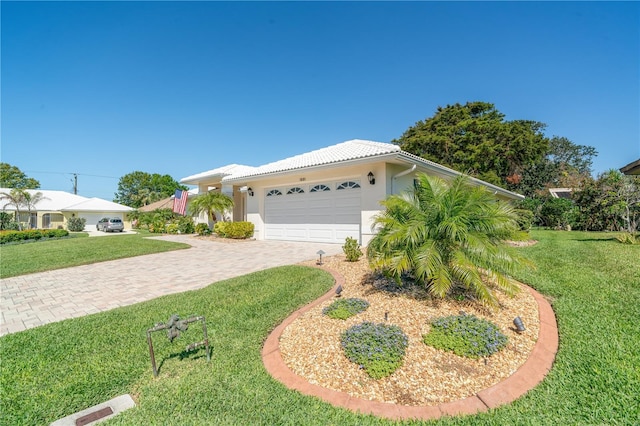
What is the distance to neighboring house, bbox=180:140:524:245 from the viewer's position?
33.9 ft

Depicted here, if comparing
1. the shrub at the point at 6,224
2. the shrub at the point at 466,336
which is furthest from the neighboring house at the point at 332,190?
the shrub at the point at 6,224

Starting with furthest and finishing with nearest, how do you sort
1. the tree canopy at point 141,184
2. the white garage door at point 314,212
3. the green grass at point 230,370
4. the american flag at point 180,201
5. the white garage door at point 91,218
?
1. the tree canopy at point 141,184
2. the white garage door at point 91,218
3. the american flag at point 180,201
4. the white garage door at point 314,212
5. the green grass at point 230,370

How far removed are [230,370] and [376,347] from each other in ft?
5.60

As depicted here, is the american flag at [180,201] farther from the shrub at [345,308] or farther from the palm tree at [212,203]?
the shrub at [345,308]

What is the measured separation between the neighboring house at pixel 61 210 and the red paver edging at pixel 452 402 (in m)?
40.6

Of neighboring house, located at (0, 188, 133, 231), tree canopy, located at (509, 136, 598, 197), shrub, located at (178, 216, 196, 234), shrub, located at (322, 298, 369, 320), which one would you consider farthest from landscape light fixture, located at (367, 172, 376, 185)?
neighboring house, located at (0, 188, 133, 231)

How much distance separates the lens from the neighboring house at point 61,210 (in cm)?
3172

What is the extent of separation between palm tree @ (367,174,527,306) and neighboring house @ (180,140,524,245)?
454cm

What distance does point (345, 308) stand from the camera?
175 inches

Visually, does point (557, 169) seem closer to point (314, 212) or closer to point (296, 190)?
point (314, 212)

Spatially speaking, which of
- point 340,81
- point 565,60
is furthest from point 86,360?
point 565,60

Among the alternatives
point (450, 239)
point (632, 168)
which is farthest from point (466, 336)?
point (632, 168)

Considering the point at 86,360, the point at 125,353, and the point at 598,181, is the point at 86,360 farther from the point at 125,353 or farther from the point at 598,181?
the point at 598,181

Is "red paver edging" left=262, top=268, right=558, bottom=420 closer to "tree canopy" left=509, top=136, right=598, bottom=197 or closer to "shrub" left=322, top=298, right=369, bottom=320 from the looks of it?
"shrub" left=322, top=298, right=369, bottom=320
